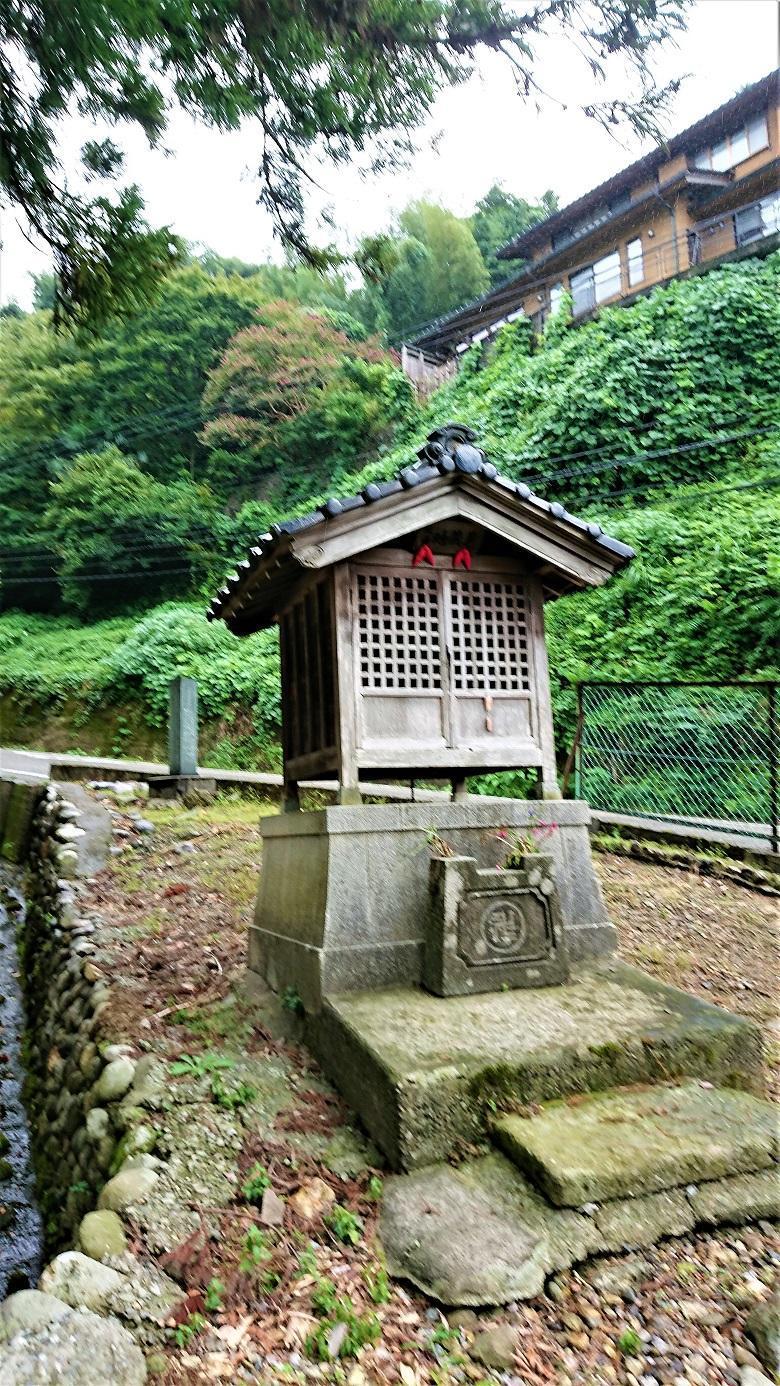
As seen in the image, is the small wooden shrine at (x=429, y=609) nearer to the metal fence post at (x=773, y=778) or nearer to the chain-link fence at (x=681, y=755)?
the metal fence post at (x=773, y=778)

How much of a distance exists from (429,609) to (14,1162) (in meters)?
5.34

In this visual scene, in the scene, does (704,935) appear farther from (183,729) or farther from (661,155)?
(661,155)

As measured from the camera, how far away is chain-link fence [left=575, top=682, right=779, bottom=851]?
9719mm

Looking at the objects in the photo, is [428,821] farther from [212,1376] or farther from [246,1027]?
[212,1376]

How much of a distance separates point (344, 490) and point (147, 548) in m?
6.92

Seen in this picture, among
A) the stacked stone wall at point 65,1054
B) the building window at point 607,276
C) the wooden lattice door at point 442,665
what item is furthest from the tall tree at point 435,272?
the wooden lattice door at point 442,665

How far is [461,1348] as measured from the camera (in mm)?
2854

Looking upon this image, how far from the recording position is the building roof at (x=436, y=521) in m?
5.30

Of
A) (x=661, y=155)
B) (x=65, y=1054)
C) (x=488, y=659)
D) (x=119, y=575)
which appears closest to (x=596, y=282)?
(x=661, y=155)

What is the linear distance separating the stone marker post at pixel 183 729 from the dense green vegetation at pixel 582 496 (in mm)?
5433

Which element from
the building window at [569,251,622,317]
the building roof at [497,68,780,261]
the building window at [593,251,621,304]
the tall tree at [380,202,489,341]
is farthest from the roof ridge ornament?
the tall tree at [380,202,489,341]

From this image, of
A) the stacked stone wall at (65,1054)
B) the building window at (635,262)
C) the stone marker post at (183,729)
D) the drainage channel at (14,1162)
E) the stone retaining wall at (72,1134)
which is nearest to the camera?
the stone retaining wall at (72,1134)

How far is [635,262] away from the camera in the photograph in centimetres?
2378

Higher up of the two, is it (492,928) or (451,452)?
(451,452)
